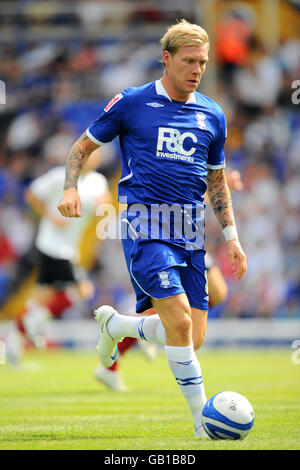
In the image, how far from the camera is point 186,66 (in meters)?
5.82

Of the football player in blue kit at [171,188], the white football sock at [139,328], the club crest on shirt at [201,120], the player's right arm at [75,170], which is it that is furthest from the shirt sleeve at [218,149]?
the white football sock at [139,328]

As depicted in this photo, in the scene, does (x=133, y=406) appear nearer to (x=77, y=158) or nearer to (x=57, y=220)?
(x=77, y=158)

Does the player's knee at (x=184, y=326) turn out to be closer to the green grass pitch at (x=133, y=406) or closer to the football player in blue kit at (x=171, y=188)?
the football player in blue kit at (x=171, y=188)

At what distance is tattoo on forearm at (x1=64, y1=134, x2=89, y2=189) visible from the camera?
19.5ft

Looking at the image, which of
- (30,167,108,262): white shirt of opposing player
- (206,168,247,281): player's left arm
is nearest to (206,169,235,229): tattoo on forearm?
(206,168,247,281): player's left arm

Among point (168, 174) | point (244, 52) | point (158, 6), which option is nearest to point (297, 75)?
point (244, 52)

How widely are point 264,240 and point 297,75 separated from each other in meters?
4.14

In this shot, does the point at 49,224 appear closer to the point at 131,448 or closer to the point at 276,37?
the point at 131,448

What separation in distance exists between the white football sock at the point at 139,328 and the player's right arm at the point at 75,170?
3.49ft

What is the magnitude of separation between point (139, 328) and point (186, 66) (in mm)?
1899

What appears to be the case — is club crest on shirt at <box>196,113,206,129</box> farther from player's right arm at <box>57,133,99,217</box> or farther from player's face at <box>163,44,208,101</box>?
player's right arm at <box>57,133,99,217</box>

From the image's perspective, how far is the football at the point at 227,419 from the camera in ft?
17.4

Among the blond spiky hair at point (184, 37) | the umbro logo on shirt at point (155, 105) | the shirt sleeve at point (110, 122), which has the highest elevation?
the blond spiky hair at point (184, 37)

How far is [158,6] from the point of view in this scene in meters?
20.6
